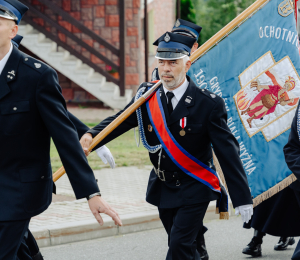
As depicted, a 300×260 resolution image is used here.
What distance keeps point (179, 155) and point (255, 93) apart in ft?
4.33

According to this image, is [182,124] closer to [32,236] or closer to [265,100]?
[265,100]

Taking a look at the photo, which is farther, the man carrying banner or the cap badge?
the cap badge

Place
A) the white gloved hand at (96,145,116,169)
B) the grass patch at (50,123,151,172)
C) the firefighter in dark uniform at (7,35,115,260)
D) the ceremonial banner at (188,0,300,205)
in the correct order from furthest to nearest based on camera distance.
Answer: the grass patch at (50,123,151,172)
the ceremonial banner at (188,0,300,205)
the white gloved hand at (96,145,116,169)
the firefighter in dark uniform at (7,35,115,260)

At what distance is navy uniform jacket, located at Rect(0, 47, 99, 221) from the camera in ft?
8.93

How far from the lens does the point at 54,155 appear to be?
10.6 meters

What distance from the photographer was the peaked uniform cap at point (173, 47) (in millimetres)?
3939

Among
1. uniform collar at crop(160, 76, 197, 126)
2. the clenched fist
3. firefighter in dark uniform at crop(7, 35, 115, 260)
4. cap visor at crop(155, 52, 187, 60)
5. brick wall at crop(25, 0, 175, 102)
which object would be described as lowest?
firefighter in dark uniform at crop(7, 35, 115, 260)

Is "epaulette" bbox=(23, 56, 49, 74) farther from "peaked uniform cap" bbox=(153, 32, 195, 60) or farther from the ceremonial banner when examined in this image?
the ceremonial banner

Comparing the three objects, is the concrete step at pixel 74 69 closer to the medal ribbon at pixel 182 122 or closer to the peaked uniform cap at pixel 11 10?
the medal ribbon at pixel 182 122

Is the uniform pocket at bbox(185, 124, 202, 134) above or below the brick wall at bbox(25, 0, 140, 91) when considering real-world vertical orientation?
below

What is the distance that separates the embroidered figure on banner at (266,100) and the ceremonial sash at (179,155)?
105 centimetres

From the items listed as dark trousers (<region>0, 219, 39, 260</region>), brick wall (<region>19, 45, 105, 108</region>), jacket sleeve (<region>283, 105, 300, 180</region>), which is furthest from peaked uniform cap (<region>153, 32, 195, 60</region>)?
brick wall (<region>19, 45, 105, 108</region>)

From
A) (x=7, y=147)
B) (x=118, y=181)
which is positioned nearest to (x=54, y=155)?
(x=118, y=181)

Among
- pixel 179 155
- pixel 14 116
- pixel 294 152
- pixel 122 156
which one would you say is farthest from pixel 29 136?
pixel 122 156
